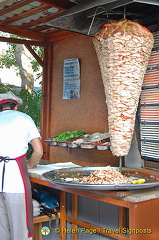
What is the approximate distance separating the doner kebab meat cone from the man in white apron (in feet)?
3.23

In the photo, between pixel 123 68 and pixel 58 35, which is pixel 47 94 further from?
pixel 123 68

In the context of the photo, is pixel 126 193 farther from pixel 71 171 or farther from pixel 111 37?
pixel 111 37

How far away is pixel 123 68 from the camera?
3020mm

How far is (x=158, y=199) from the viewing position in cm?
284

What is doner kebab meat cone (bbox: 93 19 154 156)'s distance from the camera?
2986mm

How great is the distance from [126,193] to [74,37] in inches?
128

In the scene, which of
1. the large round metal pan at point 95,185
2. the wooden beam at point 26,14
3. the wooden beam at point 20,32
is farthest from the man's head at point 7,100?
the wooden beam at point 20,32

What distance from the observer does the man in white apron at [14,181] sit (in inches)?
131

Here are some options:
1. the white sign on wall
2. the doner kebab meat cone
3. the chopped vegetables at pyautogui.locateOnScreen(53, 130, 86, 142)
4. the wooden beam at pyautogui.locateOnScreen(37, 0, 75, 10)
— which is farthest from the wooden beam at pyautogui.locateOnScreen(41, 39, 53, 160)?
the doner kebab meat cone

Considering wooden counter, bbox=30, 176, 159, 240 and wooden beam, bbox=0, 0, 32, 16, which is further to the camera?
wooden beam, bbox=0, 0, 32, 16

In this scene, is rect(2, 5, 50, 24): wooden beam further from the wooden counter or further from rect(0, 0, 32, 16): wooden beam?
the wooden counter

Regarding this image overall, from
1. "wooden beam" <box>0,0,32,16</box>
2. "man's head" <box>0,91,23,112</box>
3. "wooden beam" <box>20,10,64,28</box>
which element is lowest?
"man's head" <box>0,91,23,112</box>

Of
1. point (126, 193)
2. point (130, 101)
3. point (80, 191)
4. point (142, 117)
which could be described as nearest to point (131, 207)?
point (126, 193)

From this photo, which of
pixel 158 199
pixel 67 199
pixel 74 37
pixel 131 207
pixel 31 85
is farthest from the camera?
pixel 31 85
